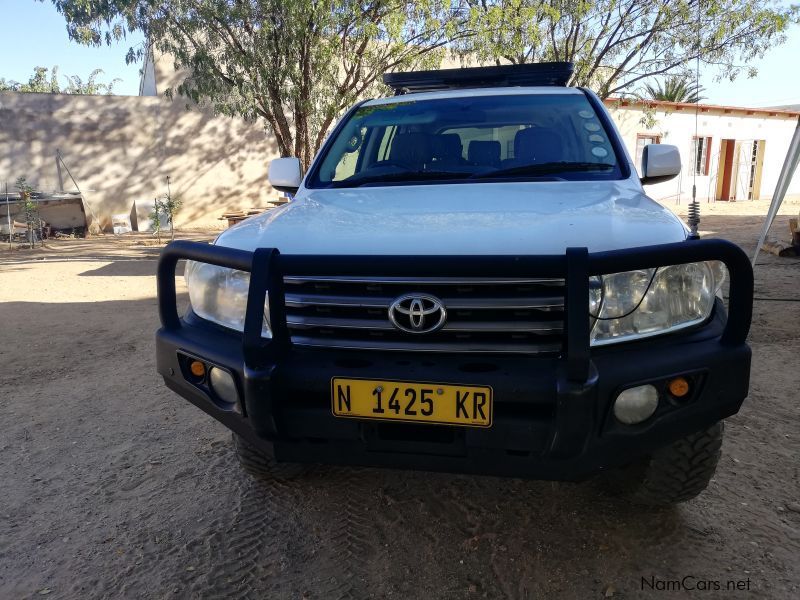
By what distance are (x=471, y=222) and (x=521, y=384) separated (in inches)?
24.4

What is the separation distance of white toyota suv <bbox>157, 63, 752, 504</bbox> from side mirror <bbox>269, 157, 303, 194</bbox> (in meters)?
1.14

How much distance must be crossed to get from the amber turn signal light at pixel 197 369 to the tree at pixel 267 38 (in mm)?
7344

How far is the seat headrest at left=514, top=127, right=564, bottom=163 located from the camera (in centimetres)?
298

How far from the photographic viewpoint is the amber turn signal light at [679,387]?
1.86m

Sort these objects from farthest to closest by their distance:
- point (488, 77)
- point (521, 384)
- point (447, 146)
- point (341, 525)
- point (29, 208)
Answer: point (29, 208), point (488, 77), point (447, 146), point (341, 525), point (521, 384)

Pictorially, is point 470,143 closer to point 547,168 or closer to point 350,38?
point 547,168

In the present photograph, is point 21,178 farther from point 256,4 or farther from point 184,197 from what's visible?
point 256,4

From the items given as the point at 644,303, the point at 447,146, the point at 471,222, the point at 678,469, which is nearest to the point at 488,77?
the point at 447,146

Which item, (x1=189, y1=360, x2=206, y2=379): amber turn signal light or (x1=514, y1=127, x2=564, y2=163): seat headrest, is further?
(x1=514, y1=127, x2=564, y2=163): seat headrest

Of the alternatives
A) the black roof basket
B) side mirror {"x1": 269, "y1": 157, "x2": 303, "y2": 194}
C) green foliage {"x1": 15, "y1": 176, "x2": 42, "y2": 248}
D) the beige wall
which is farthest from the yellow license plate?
the beige wall

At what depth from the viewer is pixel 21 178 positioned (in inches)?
500

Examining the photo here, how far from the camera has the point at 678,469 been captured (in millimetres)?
2270

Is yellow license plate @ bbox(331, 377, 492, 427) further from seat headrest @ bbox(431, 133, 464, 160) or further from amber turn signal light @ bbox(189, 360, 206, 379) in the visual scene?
seat headrest @ bbox(431, 133, 464, 160)

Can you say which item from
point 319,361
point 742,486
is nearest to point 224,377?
point 319,361
